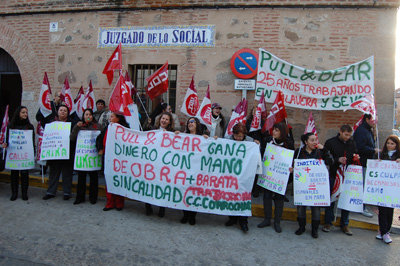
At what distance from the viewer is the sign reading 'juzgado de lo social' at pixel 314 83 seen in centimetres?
570

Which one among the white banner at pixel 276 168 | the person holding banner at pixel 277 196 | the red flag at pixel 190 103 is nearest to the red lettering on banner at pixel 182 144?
the white banner at pixel 276 168

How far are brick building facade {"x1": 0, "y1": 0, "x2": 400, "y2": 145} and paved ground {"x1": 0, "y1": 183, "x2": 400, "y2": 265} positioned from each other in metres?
2.99

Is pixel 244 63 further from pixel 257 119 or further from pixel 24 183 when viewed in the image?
pixel 24 183

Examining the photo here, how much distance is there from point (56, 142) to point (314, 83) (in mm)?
5195

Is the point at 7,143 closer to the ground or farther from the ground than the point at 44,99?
closer to the ground

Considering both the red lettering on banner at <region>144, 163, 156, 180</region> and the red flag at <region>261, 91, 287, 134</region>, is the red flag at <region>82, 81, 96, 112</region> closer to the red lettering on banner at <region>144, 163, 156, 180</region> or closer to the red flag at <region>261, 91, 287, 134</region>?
the red lettering on banner at <region>144, 163, 156, 180</region>

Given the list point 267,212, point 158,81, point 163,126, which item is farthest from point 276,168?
point 158,81

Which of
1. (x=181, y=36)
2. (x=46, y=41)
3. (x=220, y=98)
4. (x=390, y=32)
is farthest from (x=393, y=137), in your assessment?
(x=46, y=41)

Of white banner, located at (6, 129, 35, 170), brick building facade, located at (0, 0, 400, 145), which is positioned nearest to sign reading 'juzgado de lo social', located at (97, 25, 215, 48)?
brick building facade, located at (0, 0, 400, 145)

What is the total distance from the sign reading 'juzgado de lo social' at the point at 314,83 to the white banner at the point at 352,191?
79.0 inches

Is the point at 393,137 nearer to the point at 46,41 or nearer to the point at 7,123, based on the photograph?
the point at 7,123

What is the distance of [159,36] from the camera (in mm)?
7004

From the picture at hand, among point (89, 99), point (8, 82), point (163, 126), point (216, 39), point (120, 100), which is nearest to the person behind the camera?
point (163, 126)

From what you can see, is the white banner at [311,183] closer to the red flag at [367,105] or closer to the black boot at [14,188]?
the red flag at [367,105]
